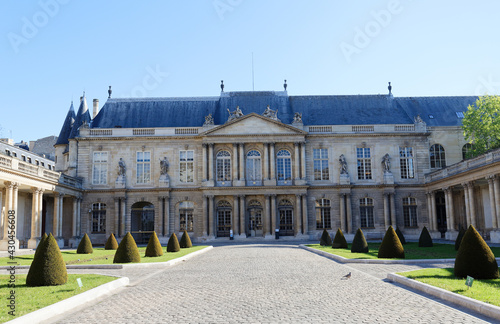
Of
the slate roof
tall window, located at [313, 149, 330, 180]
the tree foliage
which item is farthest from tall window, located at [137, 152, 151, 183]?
the tree foliage

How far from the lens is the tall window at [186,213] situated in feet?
134

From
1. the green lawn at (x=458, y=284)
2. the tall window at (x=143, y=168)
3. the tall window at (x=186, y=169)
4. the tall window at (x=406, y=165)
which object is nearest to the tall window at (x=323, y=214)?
the tall window at (x=406, y=165)

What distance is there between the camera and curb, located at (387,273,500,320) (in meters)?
8.10

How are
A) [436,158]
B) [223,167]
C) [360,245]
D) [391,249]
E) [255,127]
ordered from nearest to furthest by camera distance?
[391,249] < [360,245] < [255,127] < [223,167] < [436,158]

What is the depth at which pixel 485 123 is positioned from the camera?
33.6m

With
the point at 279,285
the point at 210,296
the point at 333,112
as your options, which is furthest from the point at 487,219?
the point at 210,296

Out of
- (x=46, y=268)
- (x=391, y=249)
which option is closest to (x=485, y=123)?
(x=391, y=249)

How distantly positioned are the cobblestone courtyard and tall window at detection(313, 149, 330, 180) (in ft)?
87.6

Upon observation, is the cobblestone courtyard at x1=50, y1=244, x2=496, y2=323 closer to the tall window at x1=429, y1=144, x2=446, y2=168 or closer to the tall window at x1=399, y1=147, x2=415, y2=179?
the tall window at x1=399, y1=147, x2=415, y2=179

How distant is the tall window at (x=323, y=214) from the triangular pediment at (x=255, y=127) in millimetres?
6271

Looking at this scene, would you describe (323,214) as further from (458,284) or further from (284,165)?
(458,284)

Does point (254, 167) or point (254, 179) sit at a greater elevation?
point (254, 167)

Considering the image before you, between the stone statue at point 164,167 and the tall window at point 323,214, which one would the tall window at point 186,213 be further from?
the tall window at point 323,214

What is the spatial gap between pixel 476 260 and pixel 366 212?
30.0 m
